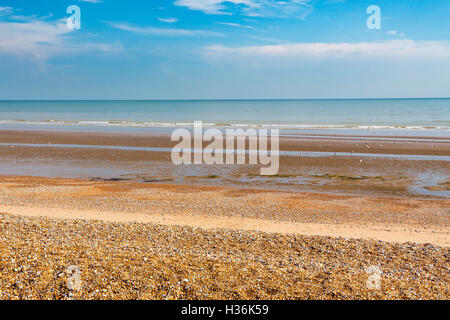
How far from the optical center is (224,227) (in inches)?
474

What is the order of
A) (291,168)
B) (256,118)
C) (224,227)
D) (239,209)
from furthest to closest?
1. (256,118)
2. (291,168)
3. (239,209)
4. (224,227)

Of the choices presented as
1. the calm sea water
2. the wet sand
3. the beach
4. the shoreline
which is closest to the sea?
the calm sea water

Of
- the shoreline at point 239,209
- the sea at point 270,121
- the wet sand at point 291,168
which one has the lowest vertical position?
the shoreline at point 239,209

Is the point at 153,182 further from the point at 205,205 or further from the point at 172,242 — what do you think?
the point at 172,242

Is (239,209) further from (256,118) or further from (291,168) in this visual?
(256,118)

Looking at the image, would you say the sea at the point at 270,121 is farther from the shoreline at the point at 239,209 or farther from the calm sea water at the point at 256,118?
the shoreline at the point at 239,209

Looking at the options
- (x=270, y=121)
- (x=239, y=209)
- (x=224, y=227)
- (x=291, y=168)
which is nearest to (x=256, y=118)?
(x=270, y=121)

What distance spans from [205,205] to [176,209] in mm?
1188

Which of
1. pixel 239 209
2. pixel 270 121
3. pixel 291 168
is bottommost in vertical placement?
pixel 239 209

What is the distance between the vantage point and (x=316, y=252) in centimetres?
930

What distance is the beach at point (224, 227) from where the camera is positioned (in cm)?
709

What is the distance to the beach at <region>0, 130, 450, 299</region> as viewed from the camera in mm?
7090

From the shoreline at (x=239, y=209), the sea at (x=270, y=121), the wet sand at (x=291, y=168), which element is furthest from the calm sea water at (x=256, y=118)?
the shoreline at (x=239, y=209)

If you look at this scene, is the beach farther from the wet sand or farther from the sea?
the sea
